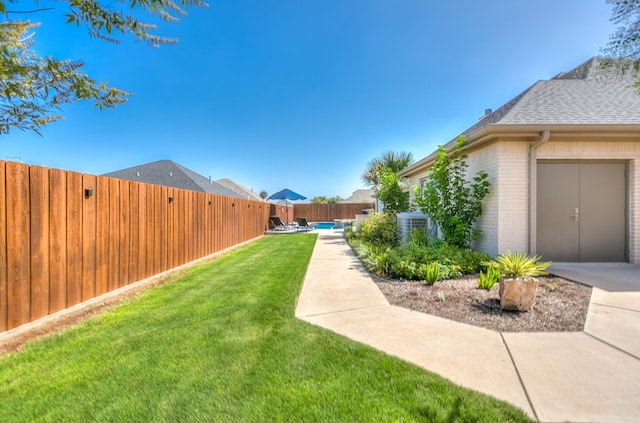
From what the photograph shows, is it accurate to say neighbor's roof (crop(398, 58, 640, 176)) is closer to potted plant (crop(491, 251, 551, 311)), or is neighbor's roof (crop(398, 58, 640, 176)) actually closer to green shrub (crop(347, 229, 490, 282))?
green shrub (crop(347, 229, 490, 282))

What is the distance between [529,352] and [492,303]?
4.64 ft

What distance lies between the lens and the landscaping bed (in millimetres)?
3309

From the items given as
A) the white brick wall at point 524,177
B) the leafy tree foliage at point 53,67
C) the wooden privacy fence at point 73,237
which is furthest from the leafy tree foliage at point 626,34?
the wooden privacy fence at point 73,237

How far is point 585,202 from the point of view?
6.20 metres

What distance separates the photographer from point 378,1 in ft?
27.9

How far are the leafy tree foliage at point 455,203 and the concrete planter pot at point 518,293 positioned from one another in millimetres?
3097

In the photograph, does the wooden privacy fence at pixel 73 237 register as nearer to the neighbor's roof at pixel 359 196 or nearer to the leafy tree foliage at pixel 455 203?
the leafy tree foliage at pixel 455 203

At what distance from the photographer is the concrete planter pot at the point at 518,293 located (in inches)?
141

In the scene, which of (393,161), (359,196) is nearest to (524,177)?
(393,161)

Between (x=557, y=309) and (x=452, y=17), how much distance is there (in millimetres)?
8701

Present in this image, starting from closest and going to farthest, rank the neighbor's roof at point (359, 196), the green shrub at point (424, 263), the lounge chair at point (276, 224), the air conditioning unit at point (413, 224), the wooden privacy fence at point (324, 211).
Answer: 1. the green shrub at point (424, 263)
2. the air conditioning unit at point (413, 224)
3. the lounge chair at point (276, 224)
4. the wooden privacy fence at point (324, 211)
5. the neighbor's roof at point (359, 196)

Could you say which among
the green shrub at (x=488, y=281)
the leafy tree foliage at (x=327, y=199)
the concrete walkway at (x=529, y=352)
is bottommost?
the concrete walkway at (x=529, y=352)

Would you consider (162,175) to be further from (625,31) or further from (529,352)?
(625,31)

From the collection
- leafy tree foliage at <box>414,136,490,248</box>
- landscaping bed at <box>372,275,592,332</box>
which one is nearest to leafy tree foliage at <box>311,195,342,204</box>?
leafy tree foliage at <box>414,136,490,248</box>
